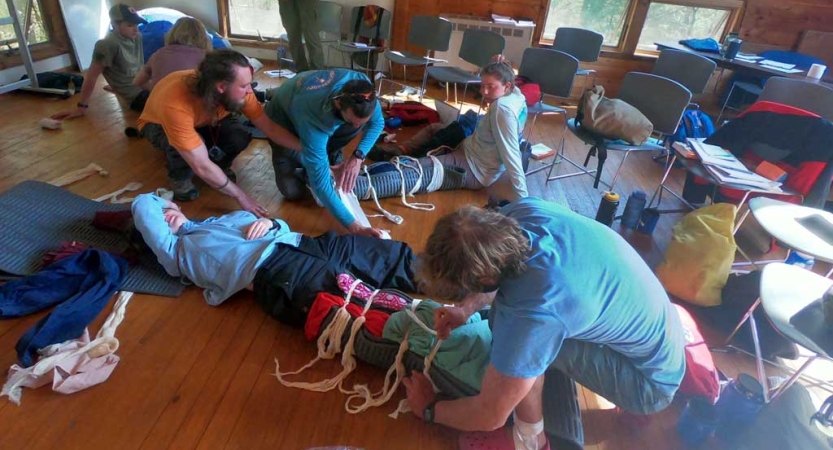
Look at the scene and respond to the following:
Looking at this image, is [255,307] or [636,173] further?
[636,173]

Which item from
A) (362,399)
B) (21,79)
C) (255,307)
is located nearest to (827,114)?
(362,399)

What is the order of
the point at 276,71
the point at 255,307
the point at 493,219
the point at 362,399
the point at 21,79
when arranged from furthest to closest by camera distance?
the point at 276,71 < the point at 21,79 < the point at 255,307 < the point at 362,399 < the point at 493,219

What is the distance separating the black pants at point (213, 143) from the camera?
8.57ft

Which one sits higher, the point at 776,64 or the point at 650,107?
the point at 776,64

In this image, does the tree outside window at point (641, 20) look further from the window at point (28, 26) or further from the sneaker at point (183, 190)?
the window at point (28, 26)

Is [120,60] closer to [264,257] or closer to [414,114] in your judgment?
[414,114]

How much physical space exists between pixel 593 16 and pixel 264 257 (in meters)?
4.77

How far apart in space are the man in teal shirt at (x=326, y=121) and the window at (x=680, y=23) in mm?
3999

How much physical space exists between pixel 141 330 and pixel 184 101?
1.05 meters

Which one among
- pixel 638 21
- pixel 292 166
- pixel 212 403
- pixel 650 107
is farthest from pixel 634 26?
pixel 212 403

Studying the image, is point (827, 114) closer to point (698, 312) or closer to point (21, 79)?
point (698, 312)

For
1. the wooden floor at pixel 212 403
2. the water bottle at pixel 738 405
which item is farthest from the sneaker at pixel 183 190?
the water bottle at pixel 738 405

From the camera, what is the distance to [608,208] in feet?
8.85

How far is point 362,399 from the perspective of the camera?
1.61 metres
